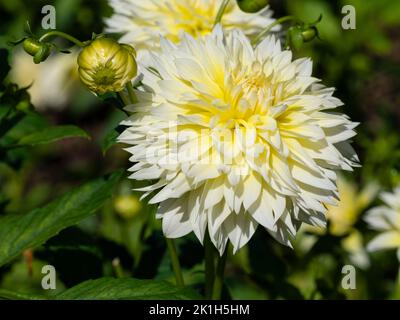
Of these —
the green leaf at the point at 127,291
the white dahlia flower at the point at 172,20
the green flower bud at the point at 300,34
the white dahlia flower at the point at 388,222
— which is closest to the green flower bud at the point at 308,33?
the green flower bud at the point at 300,34

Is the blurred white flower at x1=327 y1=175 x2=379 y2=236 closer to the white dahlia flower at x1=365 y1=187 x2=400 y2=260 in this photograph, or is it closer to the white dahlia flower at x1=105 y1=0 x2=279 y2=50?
the white dahlia flower at x1=365 y1=187 x2=400 y2=260

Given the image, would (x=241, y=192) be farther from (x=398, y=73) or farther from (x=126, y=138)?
(x=398, y=73)

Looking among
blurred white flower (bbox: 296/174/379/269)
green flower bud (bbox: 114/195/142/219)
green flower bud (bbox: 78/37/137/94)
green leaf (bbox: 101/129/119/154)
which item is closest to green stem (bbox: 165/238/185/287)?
green leaf (bbox: 101/129/119/154)

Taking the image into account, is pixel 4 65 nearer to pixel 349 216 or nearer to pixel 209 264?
pixel 209 264

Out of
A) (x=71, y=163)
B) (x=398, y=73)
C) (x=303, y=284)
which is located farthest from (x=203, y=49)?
(x=71, y=163)

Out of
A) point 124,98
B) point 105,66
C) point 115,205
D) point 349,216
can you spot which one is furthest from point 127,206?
point 105,66

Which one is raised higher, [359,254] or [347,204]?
[347,204]
